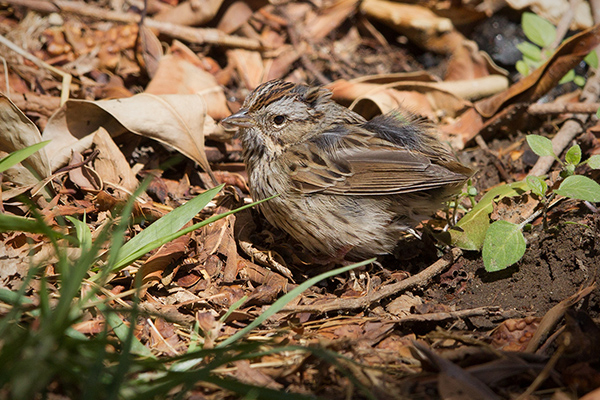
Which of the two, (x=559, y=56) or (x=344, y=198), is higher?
(x=559, y=56)

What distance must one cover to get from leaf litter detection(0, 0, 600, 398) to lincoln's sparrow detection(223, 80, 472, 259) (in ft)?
1.05

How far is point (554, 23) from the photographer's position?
6410 mm

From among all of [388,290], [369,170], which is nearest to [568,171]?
[369,170]

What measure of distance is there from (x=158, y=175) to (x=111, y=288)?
139cm

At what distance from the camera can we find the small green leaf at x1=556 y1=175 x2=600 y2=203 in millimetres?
3504

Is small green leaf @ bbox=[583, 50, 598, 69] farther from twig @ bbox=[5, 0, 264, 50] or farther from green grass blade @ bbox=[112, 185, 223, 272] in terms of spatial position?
green grass blade @ bbox=[112, 185, 223, 272]

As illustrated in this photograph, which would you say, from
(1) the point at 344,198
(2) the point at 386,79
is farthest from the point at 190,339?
(2) the point at 386,79

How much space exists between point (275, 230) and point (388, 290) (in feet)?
4.16

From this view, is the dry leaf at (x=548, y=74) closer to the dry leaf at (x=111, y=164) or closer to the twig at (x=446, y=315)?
the twig at (x=446, y=315)

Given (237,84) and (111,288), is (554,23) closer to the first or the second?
(237,84)

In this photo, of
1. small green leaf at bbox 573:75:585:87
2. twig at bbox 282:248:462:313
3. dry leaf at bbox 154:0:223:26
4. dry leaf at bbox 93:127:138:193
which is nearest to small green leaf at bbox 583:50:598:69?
small green leaf at bbox 573:75:585:87

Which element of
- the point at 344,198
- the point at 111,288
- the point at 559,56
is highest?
the point at 559,56

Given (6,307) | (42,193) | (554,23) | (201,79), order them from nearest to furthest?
1. (6,307)
2. (42,193)
3. (201,79)
4. (554,23)

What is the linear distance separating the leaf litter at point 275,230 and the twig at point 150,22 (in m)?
0.02
